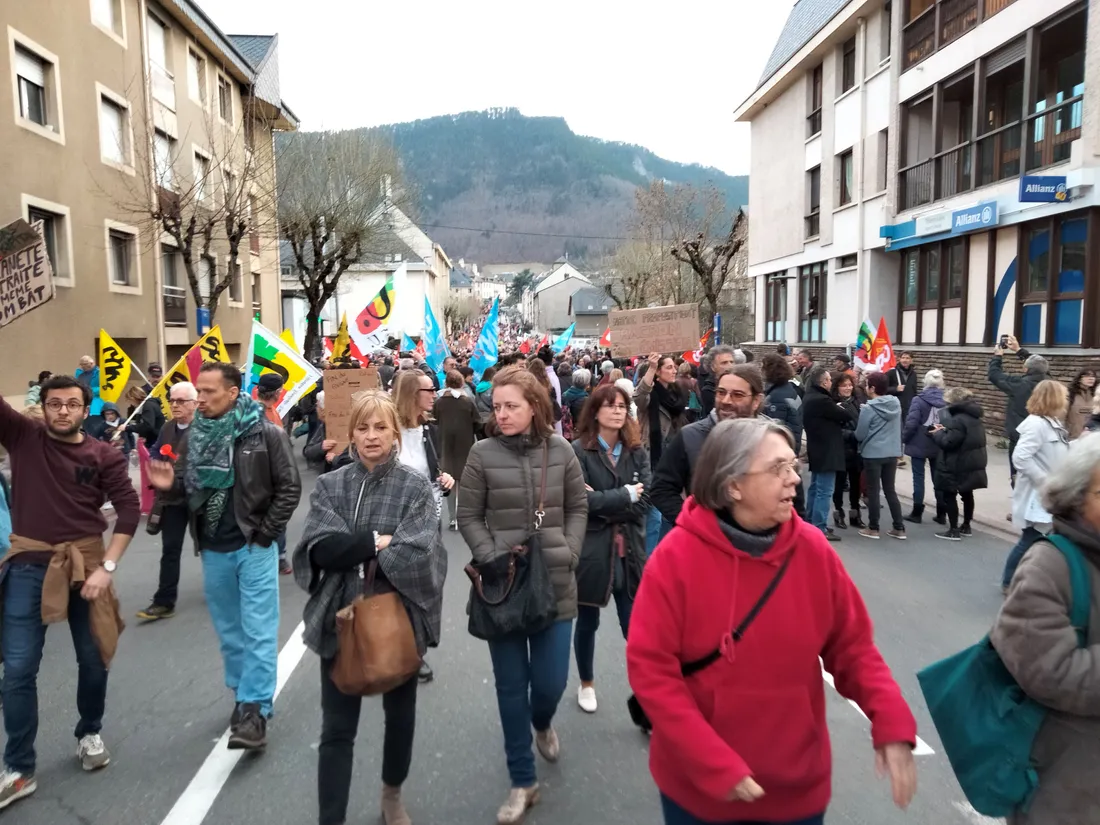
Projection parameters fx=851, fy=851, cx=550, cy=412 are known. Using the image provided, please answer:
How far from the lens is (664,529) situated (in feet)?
20.0

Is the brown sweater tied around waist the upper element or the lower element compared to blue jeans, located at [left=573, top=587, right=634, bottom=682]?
upper

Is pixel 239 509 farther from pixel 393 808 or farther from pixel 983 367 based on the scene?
pixel 983 367

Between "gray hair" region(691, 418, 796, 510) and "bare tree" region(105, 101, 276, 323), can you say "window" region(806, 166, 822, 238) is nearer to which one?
"bare tree" region(105, 101, 276, 323)

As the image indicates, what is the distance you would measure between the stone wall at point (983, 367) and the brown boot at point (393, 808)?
14.4m

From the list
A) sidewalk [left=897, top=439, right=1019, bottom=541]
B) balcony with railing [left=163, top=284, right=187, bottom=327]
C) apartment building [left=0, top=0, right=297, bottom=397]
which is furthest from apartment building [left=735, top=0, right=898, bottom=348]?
balcony with railing [left=163, top=284, right=187, bottom=327]

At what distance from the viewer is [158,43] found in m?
23.0

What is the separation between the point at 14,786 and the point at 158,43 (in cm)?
2405

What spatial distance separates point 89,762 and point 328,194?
26389 millimetres

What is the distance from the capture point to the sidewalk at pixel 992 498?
9.53 m

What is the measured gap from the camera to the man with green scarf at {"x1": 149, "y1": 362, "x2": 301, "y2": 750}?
13.5 feet

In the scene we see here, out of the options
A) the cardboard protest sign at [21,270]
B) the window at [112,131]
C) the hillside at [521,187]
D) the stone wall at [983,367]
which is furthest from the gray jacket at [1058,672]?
the hillside at [521,187]

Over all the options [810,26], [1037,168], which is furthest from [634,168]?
[1037,168]

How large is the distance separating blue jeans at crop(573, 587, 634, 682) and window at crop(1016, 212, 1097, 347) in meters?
13.8

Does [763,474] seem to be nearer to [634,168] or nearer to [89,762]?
[89,762]
